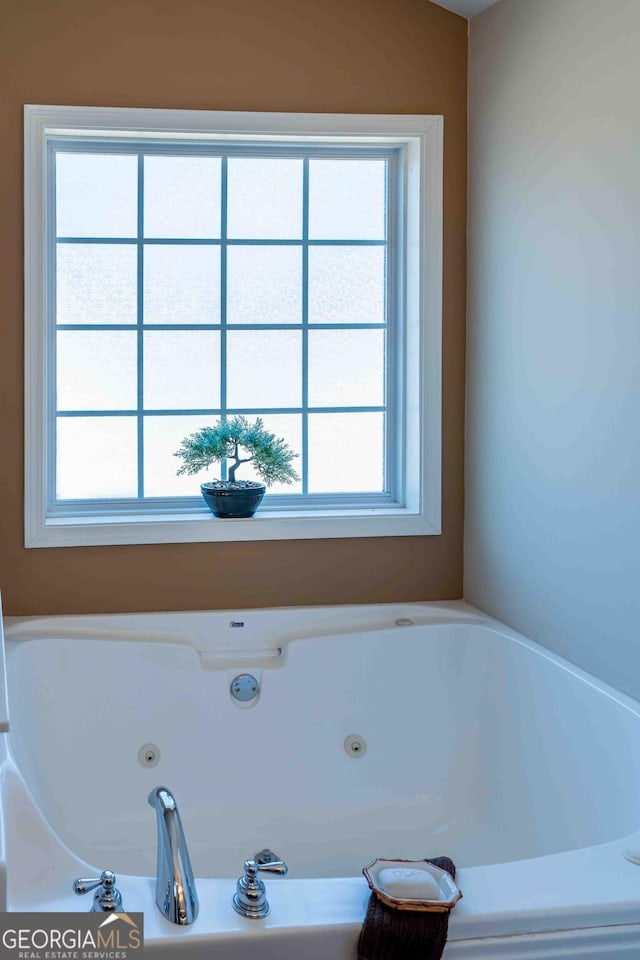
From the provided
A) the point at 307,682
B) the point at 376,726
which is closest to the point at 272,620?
the point at 307,682

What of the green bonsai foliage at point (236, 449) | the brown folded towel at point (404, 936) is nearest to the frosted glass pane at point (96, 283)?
the green bonsai foliage at point (236, 449)

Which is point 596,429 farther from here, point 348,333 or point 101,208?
point 101,208

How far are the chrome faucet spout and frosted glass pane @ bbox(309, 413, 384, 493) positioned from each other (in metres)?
1.91

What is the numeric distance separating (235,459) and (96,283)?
2.34ft

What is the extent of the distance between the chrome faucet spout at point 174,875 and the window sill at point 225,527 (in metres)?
1.56

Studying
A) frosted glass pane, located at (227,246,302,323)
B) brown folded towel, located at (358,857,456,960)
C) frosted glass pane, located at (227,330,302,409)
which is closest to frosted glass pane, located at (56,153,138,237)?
frosted glass pane, located at (227,246,302,323)

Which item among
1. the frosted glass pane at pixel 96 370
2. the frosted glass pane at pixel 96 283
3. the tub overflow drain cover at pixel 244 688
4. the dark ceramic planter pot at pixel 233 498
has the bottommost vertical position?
the tub overflow drain cover at pixel 244 688

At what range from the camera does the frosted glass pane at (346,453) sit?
10.8ft

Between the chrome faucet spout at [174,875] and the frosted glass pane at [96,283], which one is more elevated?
the frosted glass pane at [96,283]

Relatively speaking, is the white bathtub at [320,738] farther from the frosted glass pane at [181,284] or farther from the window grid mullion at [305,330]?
the frosted glass pane at [181,284]

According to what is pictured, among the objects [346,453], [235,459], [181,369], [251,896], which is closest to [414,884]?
[251,896]

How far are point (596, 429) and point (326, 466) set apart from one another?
115 centimetres

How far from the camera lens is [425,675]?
2895 mm

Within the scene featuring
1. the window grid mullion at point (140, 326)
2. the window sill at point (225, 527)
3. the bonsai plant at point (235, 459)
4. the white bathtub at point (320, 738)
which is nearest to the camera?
the white bathtub at point (320, 738)
